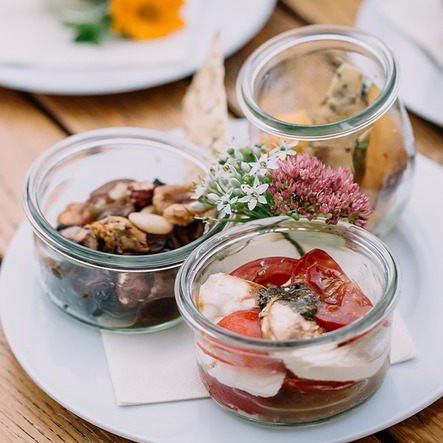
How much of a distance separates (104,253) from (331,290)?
250mm

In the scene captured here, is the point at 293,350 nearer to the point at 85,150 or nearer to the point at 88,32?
the point at 85,150

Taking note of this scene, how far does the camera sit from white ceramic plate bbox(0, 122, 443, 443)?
2.83 feet

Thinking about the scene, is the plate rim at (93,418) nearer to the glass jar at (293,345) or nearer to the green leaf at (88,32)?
the glass jar at (293,345)

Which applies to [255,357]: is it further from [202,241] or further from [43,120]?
[43,120]

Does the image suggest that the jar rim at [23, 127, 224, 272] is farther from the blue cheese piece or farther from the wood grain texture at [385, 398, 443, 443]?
the wood grain texture at [385, 398, 443, 443]

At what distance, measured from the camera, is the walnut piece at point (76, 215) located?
1021 millimetres

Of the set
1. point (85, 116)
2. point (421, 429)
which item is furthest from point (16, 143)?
point (421, 429)

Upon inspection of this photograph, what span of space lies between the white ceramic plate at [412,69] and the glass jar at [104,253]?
0.37m

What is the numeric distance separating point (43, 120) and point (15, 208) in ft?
0.69

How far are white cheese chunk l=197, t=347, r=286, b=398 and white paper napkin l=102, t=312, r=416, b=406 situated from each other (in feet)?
0.24

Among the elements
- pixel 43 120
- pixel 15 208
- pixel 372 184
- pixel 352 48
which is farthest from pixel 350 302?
pixel 43 120

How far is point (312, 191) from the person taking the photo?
865mm

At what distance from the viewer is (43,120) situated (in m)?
1.39

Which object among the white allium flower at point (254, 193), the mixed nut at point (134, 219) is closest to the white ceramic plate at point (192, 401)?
the mixed nut at point (134, 219)
